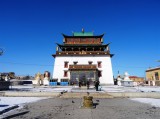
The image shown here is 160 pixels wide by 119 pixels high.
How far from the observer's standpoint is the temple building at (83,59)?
41.2 m

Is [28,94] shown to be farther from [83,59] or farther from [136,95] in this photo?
[83,59]

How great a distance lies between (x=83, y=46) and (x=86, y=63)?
205 inches

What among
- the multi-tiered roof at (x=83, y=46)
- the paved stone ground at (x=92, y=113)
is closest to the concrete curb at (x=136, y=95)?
the paved stone ground at (x=92, y=113)

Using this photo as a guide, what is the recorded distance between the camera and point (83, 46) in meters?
48.3

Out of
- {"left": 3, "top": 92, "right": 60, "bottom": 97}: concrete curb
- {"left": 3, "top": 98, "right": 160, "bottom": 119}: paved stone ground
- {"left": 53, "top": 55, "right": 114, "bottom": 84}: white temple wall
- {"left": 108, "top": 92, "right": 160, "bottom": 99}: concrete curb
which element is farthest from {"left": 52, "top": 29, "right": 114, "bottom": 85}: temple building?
{"left": 3, "top": 98, "right": 160, "bottom": 119}: paved stone ground

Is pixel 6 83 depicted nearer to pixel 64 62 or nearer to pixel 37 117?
pixel 37 117

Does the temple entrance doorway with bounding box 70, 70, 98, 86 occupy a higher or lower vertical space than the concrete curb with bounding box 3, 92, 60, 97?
higher

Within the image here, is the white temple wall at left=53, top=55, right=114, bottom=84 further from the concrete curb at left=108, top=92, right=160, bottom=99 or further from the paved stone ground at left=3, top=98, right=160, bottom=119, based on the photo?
the paved stone ground at left=3, top=98, right=160, bottom=119

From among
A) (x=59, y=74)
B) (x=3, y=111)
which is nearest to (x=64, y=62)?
(x=59, y=74)

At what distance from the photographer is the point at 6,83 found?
24.6 m

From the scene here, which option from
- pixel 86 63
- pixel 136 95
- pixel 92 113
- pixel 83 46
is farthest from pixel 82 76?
pixel 92 113

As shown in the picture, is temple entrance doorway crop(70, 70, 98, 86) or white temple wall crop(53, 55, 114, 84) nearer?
temple entrance doorway crop(70, 70, 98, 86)

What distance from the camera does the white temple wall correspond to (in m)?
45.1

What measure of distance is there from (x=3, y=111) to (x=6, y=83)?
17.8 metres
